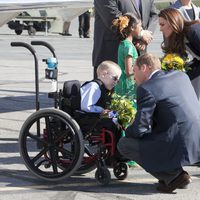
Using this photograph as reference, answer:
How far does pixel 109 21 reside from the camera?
286 inches

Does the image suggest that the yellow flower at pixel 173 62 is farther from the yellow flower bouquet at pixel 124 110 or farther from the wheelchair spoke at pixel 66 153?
the wheelchair spoke at pixel 66 153

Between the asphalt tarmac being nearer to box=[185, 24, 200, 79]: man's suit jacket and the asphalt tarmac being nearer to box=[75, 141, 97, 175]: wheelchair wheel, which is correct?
box=[75, 141, 97, 175]: wheelchair wheel

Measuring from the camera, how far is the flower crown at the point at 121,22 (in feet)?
22.4

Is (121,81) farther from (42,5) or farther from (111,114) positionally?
(42,5)

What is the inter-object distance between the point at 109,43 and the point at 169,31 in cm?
123

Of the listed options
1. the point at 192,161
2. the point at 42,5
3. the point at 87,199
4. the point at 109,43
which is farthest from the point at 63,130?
the point at 42,5

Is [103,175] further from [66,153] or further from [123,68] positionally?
[123,68]

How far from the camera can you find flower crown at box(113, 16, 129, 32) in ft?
22.4

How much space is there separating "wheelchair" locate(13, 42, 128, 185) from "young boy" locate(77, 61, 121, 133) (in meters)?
0.05

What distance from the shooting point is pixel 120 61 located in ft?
23.1

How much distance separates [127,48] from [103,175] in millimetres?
1442

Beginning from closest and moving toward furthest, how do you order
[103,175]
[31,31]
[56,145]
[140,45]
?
1. [103,175]
2. [56,145]
3. [140,45]
4. [31,31]

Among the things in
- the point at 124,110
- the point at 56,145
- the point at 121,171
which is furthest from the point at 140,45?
the point at 56,145

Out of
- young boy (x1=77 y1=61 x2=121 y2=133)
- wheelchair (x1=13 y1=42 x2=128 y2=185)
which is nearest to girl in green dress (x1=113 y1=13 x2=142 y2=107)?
young boy (x1=77 y1=61 x2=121 y2=133)
